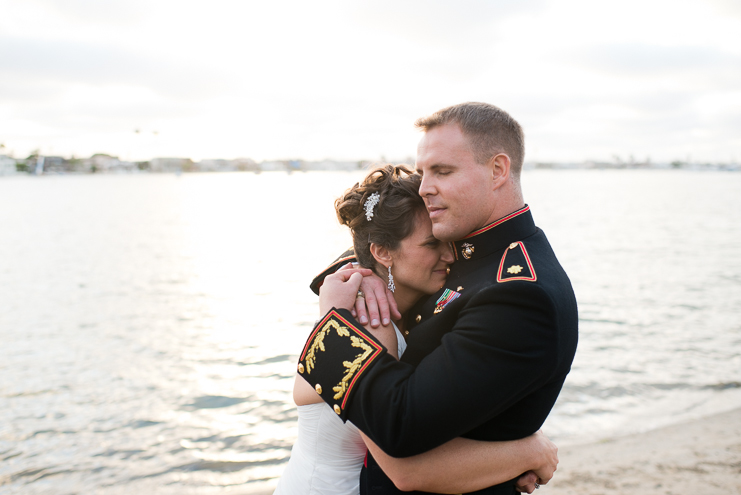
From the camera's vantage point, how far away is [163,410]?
8.25 m

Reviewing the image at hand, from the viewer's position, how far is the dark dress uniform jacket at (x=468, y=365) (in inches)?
70.9

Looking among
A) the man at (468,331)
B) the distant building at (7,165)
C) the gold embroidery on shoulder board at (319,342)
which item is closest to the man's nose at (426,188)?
the man at (468,331)

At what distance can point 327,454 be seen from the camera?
253cm

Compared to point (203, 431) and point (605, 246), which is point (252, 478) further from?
point (605, 246)

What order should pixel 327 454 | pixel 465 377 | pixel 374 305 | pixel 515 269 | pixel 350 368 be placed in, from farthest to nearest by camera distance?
pixel 327 454 < pixel 374 305 < pixel 515 269 < pixel 350 368 < pixel 465 377

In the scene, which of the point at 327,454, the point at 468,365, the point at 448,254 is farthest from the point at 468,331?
the point at 327,454

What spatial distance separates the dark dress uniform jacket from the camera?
1.80m

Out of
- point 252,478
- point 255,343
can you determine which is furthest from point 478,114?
point 255,343

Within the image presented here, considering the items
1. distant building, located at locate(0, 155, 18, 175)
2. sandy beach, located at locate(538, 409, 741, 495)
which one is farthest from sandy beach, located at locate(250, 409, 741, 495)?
distant building, located at locate(0, 155, 18, 175)

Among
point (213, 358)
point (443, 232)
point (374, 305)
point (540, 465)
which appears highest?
point (443, 232)

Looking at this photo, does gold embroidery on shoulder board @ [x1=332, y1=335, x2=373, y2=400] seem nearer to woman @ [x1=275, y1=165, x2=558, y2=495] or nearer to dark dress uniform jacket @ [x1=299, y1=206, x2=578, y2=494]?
dark dress uniform jacket @ [x1=299, y1=206, x2=578, y2=494]

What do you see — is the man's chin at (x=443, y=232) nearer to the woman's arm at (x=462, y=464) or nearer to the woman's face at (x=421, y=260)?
the woman's face at (x=421, y=260)

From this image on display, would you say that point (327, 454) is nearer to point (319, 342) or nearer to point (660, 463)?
point (319, 342)

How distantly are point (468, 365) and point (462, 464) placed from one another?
474 mm
